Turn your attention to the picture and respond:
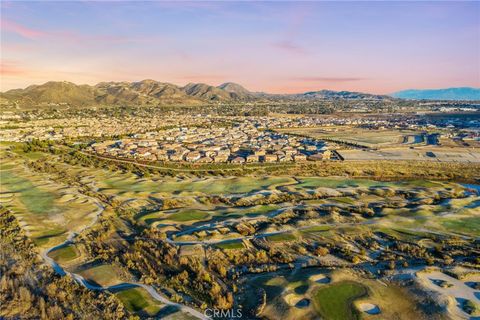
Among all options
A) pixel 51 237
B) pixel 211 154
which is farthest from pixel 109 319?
pixel 211 154

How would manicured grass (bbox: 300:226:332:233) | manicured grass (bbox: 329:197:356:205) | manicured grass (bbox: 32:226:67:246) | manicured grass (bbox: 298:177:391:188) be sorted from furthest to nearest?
manicured grass (bbox: 298:177:391:188) < manicured grass (bbox: 329:197:356:205) < manicured grass (bbox: 300:226:332:233) < manicured grass (bbox: 32:226:67:246)

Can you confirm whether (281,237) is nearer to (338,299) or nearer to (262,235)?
(262,235)

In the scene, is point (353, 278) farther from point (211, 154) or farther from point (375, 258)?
point (211, 154)

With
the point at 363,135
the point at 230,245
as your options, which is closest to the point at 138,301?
the point at 230,245

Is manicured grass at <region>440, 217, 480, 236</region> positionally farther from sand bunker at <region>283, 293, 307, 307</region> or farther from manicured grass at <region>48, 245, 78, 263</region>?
manicured grass at <region>48, 245, 78, 263</region>

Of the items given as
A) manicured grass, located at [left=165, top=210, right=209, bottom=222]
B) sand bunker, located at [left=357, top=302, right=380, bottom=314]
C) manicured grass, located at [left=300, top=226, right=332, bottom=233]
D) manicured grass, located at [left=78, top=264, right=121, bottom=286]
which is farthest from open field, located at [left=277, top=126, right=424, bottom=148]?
manicured grass, located at [left=78, top=264, right=121, bottom=286]

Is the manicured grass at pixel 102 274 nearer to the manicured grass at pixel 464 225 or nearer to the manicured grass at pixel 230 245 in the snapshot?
the manicured grass at pixel 230 245
